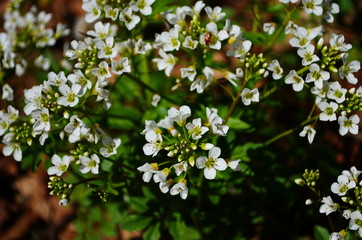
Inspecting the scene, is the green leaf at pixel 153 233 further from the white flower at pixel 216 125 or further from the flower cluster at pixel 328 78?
the flower cluster at pixel 328 78

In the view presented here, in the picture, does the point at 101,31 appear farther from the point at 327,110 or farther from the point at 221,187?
the point at 327,110

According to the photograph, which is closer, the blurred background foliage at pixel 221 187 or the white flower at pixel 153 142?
the white flower at pixel 153 142

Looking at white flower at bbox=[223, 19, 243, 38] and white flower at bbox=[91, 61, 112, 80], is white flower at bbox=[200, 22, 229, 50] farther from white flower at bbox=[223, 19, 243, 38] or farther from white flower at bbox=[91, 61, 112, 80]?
white flower at bbox=[91, 61, 112, 80]

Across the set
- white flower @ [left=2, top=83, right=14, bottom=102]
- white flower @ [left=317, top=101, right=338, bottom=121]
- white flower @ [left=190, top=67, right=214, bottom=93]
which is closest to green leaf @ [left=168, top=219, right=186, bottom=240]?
white flower @ [left=190, top=67, right=214, bottom=93]

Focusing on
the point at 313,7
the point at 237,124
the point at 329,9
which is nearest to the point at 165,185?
the point at 237,124

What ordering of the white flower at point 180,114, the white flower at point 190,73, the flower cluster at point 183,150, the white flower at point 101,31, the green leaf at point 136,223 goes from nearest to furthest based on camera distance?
the flower cluster at point 183,150, the white flower at point 180,114, the white flower at point 190,73, the white flower at point 101,31, the green leaf at point 136,223

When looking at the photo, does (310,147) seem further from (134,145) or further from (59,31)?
(59,31)

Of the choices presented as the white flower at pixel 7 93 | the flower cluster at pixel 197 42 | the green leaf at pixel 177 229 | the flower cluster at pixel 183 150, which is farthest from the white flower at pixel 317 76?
the white flower at pixel 7 93
